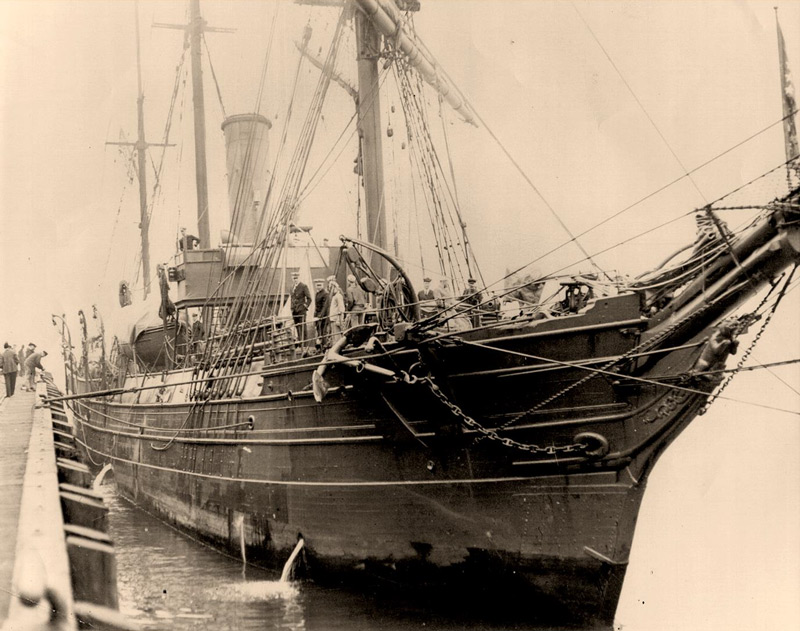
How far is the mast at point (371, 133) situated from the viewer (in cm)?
1119

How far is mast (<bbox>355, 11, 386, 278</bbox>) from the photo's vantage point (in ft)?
36.7

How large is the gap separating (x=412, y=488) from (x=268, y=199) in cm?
560

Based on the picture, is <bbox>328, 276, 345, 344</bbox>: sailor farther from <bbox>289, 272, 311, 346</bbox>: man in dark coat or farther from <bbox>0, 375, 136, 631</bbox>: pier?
<bbox>0, 375, 136, 631</bbox>: pier

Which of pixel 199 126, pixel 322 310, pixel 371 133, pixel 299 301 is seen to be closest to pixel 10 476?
pixel 322 310

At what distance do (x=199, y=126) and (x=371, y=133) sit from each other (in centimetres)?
877

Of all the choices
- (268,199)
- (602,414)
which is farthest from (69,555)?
(268,199)

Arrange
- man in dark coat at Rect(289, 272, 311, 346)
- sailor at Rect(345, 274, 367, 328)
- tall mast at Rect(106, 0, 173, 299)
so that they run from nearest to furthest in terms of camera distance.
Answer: sailor at Rect(345, 274, 367, 328) → man in dark coat at Rect(289, 272, 311, 346) → tall mast at Rect(106, 0, 173, 299)

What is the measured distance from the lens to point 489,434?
702 centimetres

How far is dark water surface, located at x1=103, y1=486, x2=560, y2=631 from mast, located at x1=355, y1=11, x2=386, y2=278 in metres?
4.65

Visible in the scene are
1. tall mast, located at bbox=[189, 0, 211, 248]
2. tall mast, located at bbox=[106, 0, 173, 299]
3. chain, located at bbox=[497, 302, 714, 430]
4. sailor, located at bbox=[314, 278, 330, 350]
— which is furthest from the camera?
tall mast, located at bbox=[106, 0, 173, 299]

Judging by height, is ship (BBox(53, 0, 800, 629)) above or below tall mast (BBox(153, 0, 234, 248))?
below

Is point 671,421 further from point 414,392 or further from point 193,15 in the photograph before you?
point 193,15

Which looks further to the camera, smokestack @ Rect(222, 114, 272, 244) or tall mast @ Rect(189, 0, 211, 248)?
tall mast @ Rect(189, 0, 211, 248)

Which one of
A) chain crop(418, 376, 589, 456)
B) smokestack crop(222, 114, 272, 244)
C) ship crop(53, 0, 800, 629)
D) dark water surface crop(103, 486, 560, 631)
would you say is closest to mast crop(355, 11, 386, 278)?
ship crop(53, 0, 800, 629)
